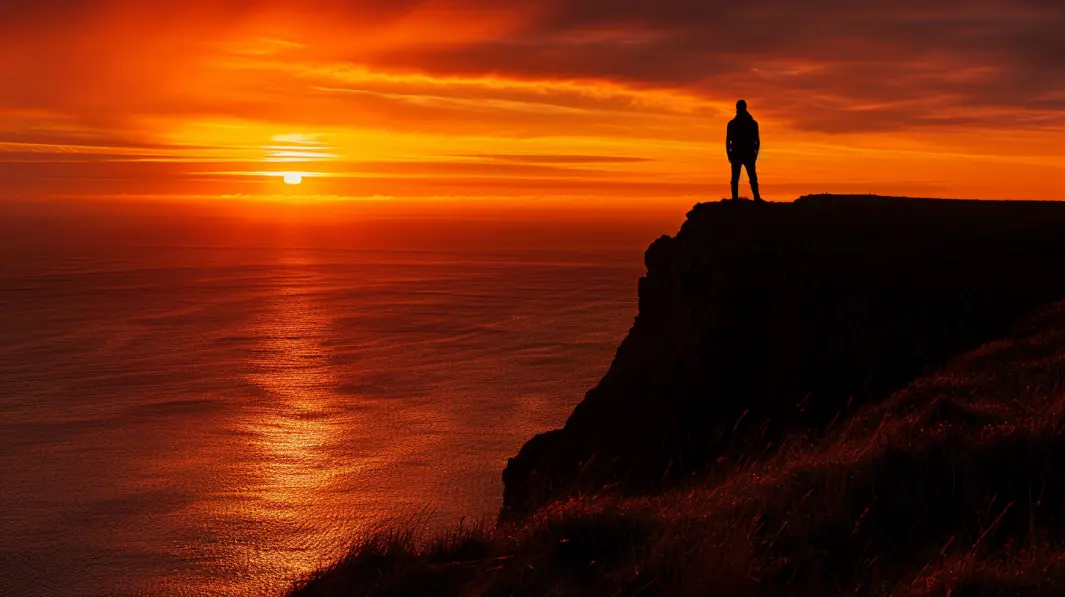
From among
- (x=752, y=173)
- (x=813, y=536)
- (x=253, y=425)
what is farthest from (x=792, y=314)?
(x=253, y=425)

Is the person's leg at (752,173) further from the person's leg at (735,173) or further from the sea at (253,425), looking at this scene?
the sea at (253,425)

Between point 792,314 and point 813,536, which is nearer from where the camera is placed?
point 813,536

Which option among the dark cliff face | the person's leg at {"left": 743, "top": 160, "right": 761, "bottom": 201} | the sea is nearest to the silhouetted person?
the person's leg at {"left": 743, "top": 160, "right": 761, "bottom": 201}

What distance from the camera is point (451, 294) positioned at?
13750cm

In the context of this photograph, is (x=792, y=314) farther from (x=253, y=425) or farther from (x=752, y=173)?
(x=253, y=425)

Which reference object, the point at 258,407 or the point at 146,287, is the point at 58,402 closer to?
the point at 258,407

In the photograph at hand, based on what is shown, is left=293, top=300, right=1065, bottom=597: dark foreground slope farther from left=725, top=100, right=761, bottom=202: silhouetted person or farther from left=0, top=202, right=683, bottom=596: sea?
left=725, top=100, right=761, bottom=202: silhouetted person

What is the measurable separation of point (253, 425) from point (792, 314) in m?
47.1

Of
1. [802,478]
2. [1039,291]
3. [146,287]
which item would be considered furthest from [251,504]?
[146,287]

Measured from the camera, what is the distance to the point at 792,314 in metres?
19.5

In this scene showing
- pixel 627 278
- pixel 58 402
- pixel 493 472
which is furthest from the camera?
pixel 627 278

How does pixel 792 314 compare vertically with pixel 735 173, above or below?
below

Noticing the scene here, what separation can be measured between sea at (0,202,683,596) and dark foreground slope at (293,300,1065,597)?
647 mm

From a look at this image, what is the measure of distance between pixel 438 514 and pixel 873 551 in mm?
36393
